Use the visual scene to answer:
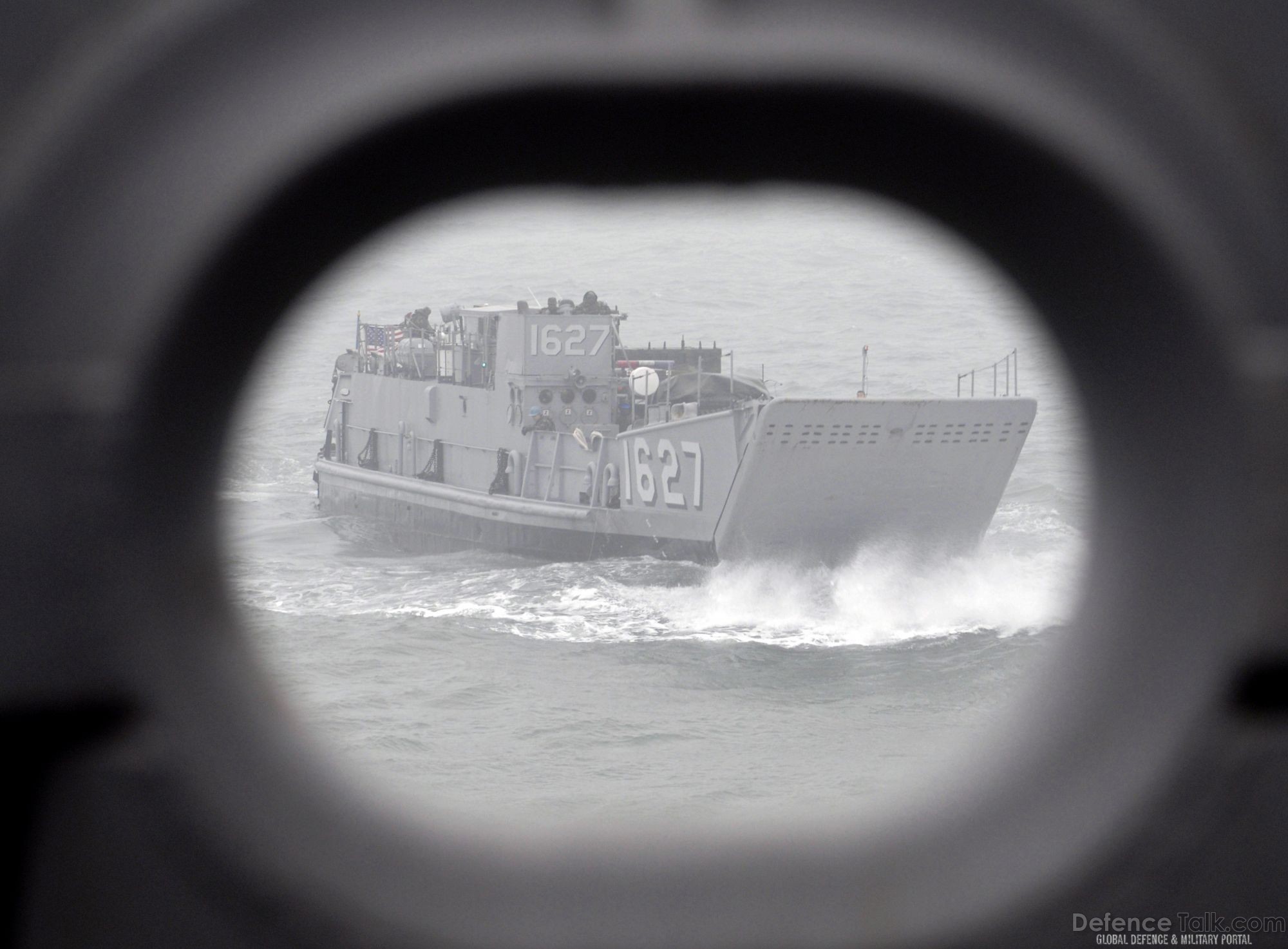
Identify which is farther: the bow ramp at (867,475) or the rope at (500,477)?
the rope at (500,477)

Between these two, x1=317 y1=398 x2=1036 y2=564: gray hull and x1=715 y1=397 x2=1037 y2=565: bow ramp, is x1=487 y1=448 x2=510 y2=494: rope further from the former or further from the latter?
x1=715 y1=397 x2=1037 y2=565: bow ramp

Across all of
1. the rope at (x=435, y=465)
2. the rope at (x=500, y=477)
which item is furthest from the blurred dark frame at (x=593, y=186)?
the rope at (x=435, y=465)

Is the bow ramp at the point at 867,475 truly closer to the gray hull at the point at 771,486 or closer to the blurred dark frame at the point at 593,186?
the gray hull at the point at 771,486

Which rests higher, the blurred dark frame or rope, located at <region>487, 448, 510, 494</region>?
the blurred dark frame

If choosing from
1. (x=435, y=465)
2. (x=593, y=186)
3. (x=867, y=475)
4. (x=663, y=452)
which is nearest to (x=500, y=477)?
(x=435, y=465)

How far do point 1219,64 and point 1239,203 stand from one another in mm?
171

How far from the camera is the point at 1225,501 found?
1.38m

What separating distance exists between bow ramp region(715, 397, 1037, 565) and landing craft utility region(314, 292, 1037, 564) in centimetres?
3

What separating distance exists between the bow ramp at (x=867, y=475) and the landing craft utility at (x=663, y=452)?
30 millimetres

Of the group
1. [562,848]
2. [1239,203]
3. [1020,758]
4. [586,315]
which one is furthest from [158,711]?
[586,315]

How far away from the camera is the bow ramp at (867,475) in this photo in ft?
66.8

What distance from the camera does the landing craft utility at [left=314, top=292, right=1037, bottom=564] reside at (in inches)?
816

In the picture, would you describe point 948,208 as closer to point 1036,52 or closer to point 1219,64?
point 1036,52

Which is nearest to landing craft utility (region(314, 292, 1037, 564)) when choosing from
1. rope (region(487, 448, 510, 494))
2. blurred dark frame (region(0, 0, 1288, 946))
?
rope (region(487, 448, 510, 494))
